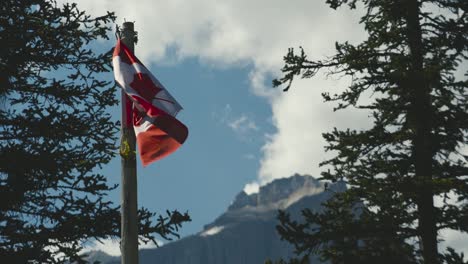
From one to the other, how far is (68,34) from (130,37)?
654cm

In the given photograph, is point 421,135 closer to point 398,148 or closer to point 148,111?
point 398,148

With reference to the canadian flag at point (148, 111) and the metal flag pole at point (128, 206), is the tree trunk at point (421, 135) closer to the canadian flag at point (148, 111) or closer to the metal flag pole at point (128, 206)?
the canadian flag at point (148, 111)

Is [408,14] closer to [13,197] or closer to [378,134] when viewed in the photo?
[378,134]

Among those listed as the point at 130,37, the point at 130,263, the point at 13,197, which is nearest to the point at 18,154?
the point at 13,197

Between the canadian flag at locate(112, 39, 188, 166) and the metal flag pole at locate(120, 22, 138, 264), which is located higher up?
the canadian flag at locate(112, 39, 188, 166)

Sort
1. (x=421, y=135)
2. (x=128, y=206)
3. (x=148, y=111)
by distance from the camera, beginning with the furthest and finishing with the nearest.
A: (x=421, y=135), (x=148, y=111), (x=128, y=206)

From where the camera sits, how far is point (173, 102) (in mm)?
7652

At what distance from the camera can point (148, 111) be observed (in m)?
7.38

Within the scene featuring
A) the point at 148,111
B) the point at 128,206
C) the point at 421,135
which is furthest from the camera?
the point at 421,135

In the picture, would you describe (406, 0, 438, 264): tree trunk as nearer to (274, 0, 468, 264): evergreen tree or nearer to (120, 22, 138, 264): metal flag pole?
(274, 0, 468, 264): evergreen tree

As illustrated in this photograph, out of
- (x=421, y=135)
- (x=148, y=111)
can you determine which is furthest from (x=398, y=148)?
(x=148, y=111)

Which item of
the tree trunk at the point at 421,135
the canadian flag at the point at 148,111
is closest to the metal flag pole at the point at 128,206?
the canadian flag at the point at 148,111

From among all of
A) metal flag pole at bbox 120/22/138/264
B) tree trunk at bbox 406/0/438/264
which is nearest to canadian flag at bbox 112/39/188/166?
metal flag pole at bbox 120/22/138/264

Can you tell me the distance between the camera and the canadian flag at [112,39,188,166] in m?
7.36
